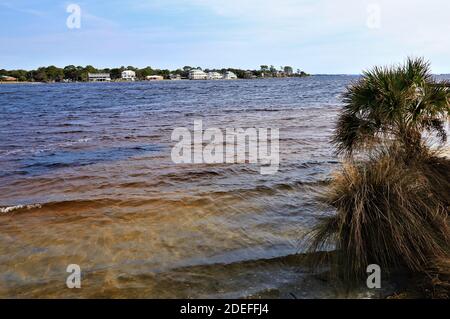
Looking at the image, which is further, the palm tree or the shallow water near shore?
the palm tree

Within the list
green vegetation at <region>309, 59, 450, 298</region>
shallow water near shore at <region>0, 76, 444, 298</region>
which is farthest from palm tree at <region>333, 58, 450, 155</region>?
shallow water near shore at <region>0, 76, 444, 298</region>

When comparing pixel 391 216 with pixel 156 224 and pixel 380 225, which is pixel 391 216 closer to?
pixel 380 225

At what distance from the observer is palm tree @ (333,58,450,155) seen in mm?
8117

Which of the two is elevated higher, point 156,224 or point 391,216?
point 391,216

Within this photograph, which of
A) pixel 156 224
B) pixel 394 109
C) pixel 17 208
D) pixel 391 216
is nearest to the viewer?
pixel 391 216

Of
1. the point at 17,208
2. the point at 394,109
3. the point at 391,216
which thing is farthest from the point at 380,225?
the point at 17,208

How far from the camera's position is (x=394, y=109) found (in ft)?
26.6

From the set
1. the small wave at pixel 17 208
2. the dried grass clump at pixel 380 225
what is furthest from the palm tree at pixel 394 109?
the small wave at pixel 17 208

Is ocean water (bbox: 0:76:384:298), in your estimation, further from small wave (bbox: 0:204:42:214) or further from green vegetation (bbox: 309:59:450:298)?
green vegetation (bbox: 309:59:450:298)

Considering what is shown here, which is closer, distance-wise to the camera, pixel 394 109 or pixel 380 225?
pixel 380 225

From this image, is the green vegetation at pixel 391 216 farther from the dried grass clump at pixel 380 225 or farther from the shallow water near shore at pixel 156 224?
the shallow water near shore at pixel 156 224

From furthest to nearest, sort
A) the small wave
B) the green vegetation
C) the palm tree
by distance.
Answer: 1. the small wave
2. the palm tree
3. the green vegetation

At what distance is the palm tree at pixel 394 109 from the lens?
26.6 ft
